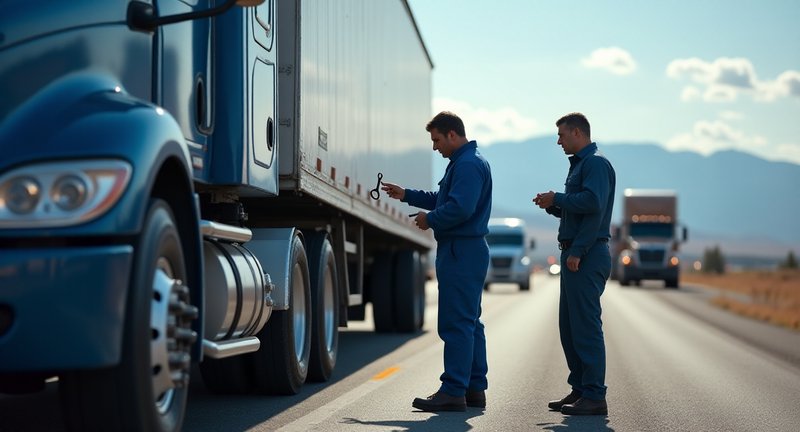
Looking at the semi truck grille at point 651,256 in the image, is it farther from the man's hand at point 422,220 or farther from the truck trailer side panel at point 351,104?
the man's hand at point 422,220

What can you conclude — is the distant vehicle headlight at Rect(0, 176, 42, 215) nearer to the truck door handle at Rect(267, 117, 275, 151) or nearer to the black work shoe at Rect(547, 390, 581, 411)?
the truck door handle at Rect(267, 117, 275, 151)

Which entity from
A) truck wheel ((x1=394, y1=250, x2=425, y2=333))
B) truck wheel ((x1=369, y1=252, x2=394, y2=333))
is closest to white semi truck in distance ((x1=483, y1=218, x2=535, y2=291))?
truck wheel ((x1=394, y1=250, x2=425, y2=333))

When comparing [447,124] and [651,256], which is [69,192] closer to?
[447,124]

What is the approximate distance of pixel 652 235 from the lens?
51.8 m

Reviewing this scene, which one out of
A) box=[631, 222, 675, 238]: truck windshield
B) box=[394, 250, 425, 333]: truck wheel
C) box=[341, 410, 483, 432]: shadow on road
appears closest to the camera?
box=[341, 410, 483, 432]: shadow on road

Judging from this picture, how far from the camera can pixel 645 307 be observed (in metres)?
32.8

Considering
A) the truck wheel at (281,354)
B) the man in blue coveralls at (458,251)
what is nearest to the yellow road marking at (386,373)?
the truck wheel at (281,354)

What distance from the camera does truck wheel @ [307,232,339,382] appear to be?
1067cm

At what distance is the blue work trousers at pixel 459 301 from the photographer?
9047mm

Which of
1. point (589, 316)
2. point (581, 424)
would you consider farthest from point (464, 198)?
point (581, 424)

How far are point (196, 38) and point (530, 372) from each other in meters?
6.05

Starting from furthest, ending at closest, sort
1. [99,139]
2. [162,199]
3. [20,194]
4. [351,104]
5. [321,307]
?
[351,104], [321,307], [162,199], [99,139], [20,194]

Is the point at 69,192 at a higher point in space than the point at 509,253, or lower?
lower

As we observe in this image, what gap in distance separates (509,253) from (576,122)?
3853 cm
